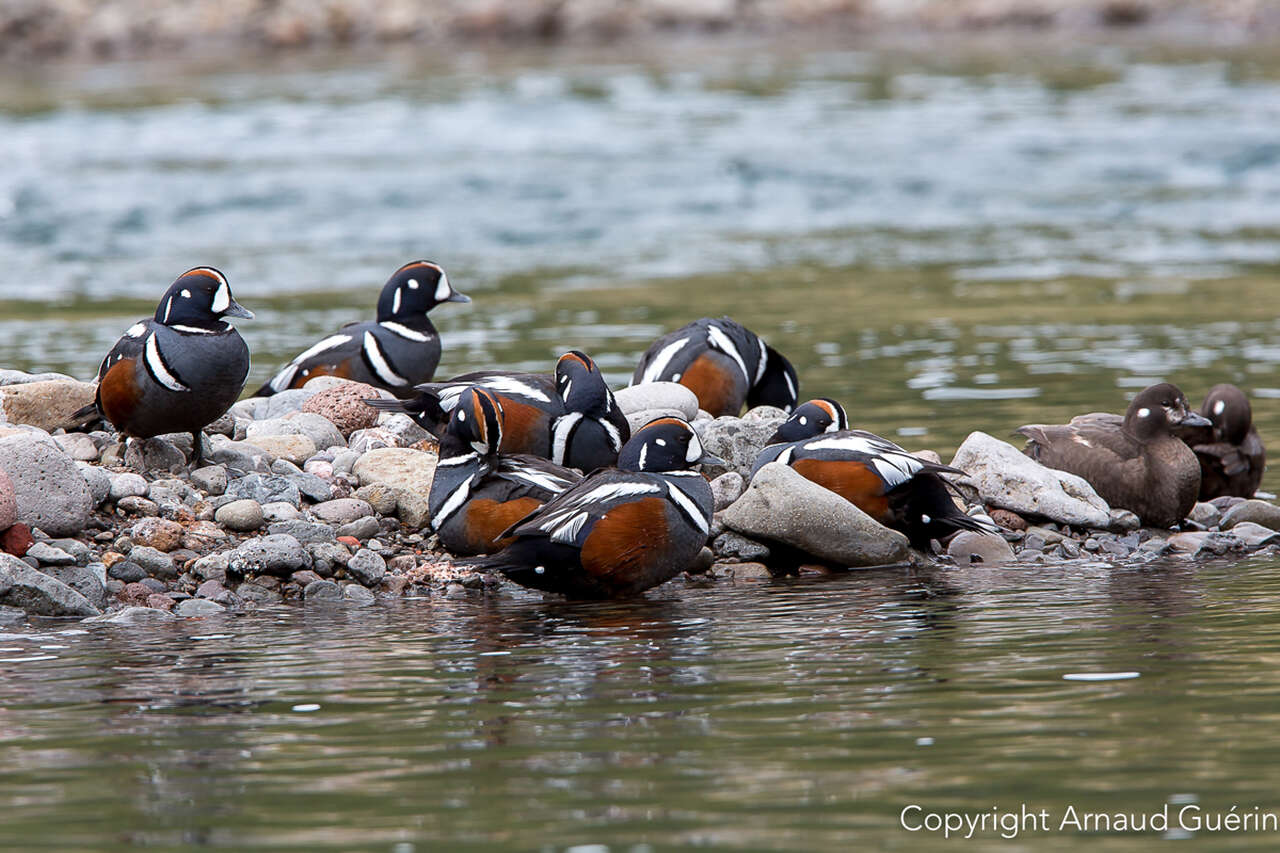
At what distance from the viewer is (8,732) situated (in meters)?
5.71

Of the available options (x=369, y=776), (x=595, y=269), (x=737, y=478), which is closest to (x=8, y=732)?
(x=369, y=776)

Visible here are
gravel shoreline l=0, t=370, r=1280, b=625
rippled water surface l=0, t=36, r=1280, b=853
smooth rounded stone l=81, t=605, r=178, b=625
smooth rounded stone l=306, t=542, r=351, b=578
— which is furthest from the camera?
smooth rounded stone l=306, t=542, r=351, b=578

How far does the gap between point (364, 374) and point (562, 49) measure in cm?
4117

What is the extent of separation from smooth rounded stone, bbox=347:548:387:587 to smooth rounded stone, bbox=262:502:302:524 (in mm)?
505

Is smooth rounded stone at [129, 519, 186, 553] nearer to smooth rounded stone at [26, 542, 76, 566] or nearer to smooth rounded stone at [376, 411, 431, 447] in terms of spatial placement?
smooth rounded stone at [26, 542, 76, 566]

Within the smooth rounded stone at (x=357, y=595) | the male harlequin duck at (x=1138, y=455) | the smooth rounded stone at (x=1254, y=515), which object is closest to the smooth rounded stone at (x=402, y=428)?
the smooth rounded stone at (x=357, y=595)

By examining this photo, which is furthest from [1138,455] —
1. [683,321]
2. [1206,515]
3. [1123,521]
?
[683,321]

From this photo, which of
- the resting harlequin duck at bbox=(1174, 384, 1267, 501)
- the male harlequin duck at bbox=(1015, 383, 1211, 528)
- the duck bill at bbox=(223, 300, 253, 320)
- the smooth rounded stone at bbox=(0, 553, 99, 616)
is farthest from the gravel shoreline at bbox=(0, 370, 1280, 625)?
the duck bill at bbox=(223, 300, 253, 320)

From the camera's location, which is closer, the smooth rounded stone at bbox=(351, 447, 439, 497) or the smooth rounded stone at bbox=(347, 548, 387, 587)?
the smooth rounded stone at bbox=(347, 548, 387, 587)

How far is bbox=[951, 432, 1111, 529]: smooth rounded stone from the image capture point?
29.5 feet

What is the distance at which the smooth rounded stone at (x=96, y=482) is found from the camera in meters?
8.41

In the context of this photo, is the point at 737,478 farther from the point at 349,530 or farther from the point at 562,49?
the point at 562,49

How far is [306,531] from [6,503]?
4.38 ft

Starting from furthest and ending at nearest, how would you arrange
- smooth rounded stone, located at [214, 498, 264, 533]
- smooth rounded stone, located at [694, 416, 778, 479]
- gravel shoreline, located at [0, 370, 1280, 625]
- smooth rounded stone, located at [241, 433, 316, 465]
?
1. smooth rounded stone, located at [694, 416, 778, 479]
2. smooth rounded stone, located at [241, 433, 316, 465]
3. smooth rounded stone, located at [214, 498, 264, 533]
4. gravel shoreline, located at [0, 370, 1280, 625]
